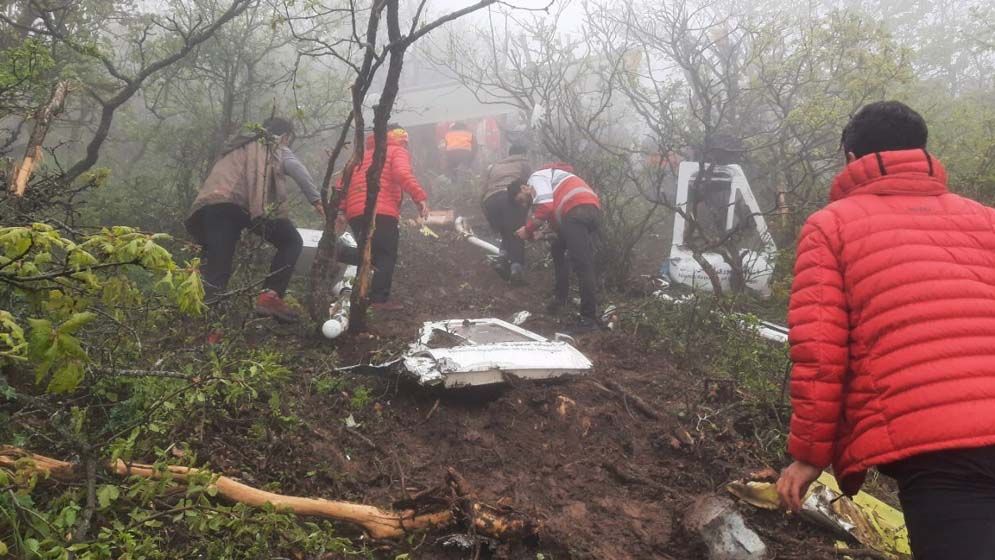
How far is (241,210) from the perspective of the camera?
3979 millimetres

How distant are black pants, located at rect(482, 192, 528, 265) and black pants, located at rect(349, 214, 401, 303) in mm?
1831

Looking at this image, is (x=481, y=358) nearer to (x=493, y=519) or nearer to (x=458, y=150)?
(x=493, y=519)

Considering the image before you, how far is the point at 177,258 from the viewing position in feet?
16.1

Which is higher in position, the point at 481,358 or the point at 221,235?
the point at 221,235

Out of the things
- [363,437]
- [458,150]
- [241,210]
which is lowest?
[363,437]

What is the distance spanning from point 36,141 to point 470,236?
5106 millimetres

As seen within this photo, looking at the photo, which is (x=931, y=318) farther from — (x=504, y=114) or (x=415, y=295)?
(x=504, y=114)

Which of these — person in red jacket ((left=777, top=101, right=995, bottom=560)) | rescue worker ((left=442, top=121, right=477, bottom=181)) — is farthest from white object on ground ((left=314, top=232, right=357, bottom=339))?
rescue worker ((left=442, top=121, right=477, bottom=181))

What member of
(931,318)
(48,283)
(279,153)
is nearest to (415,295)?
(279,153)

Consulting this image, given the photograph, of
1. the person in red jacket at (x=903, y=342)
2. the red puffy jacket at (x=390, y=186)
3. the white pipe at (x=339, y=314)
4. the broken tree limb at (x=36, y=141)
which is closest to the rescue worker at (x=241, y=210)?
the white pipe at (x=339, y=314)

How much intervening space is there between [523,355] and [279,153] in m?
2.41

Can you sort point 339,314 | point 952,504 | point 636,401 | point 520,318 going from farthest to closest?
point 520,318, point 339,314, point 636,401, point 952,504

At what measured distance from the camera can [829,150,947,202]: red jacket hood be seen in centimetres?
155

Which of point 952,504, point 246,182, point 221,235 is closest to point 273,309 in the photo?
point 221,235
